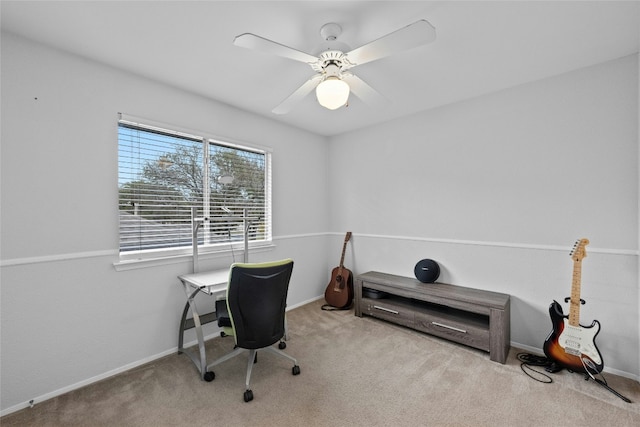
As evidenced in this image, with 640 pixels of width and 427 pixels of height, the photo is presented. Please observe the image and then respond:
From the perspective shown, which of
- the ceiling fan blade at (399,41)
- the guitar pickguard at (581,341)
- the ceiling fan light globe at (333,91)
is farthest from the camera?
the guitar pickguard at (581,341)

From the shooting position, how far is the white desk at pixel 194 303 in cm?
218

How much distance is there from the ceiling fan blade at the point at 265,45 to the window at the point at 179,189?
1.47 m

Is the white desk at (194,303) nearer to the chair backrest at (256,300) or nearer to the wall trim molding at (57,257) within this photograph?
the chair backrest at (256,300)

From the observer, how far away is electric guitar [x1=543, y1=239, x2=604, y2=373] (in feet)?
6.81

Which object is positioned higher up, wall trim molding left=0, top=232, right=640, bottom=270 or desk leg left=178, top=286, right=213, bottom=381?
wall trim molding left=0, top=232, right=640, bottom=270

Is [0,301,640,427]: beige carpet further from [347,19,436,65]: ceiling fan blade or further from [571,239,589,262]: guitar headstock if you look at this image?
[347,19,436,65]: ceiling fan blade

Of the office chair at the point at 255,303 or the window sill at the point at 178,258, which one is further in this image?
the window sill at the point at 178,258

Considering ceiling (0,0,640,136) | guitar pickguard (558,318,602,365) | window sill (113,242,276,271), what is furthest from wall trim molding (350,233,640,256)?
window sill (113,242,276,271)

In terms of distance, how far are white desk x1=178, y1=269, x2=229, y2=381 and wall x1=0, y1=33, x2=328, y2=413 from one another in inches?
4.9

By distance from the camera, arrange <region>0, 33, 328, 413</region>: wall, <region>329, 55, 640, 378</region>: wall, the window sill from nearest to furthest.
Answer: <region>0, 33, 328, 413</region>: wall → <region>329, 55, 640, 378</region>: wall → the window sill

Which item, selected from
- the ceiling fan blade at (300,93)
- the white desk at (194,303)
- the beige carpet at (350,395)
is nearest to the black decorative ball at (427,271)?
the beige carpet at (350,395)

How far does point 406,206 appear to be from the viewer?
3.46 meters

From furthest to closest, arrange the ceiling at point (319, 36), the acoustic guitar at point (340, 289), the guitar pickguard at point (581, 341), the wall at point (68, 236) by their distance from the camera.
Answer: the acoustic guitar at point (340, 289)
the guitar pickguard at point (581, 341)
the wall at point (68, 236)
the ceiling at point (319, 36)

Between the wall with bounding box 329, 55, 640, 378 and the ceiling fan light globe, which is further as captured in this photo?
the wall with bounding box 329, 55, 640, 378
